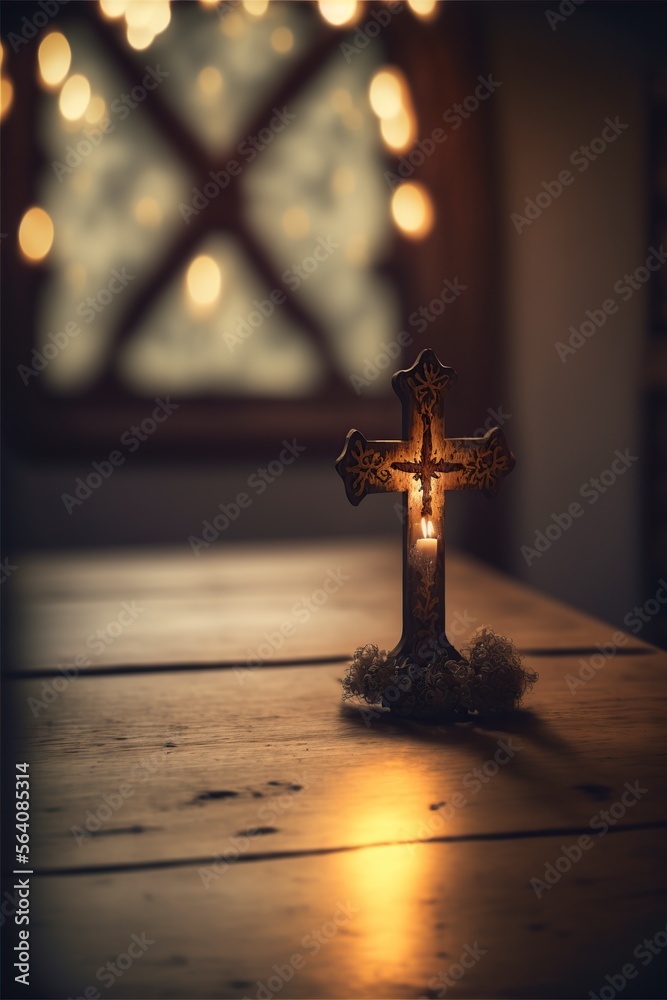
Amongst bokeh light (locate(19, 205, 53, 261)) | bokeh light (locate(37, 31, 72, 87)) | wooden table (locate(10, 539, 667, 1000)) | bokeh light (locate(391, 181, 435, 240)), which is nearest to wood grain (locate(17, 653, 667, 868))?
wooden table (locate(10, 539, 667, 1000))

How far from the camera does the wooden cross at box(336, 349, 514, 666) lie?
131 cm

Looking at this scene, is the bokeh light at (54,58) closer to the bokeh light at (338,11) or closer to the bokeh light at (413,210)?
the bokeh light at (338,11)

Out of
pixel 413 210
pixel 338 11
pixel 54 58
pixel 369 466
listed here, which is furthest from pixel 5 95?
pixel 369 466

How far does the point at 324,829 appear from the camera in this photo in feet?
3.17

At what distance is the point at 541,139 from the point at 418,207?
0.46 m

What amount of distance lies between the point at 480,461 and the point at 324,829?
569 millimetres

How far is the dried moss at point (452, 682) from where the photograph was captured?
4.21 feet

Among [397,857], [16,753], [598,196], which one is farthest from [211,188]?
[397,857]

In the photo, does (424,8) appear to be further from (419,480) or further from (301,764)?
(301,764)

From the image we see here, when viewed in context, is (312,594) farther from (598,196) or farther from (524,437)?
(598,196)

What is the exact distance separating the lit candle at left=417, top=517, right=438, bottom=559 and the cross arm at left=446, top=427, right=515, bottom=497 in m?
0.06

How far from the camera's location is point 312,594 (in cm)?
221

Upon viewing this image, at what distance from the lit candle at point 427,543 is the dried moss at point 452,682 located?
12cm

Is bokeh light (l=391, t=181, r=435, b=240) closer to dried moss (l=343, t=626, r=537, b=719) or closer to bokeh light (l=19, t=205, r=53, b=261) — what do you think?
bokeh light (l=19, t=205, r=53, b=261)
